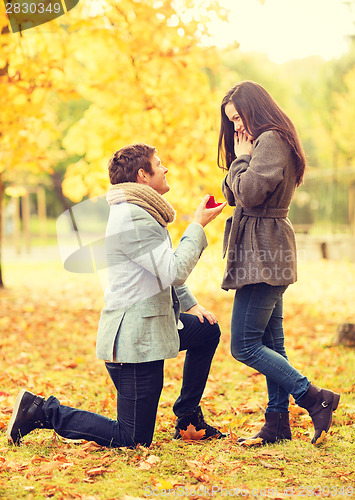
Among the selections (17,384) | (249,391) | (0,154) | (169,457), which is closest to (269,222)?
(169,457)

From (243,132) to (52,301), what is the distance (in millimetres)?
6830

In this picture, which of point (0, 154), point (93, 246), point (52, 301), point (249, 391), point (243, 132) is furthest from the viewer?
point (52, 301)

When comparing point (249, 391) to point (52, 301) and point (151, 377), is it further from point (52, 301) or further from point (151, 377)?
point (52, 301)

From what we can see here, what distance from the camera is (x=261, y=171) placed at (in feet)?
9.36

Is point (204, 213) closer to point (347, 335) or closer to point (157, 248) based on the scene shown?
point (157, 248)

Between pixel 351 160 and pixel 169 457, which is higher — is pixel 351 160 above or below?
above

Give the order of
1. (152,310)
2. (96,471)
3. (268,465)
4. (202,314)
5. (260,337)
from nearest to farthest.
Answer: (96,471) < (268,465) < (152,310) < (260,337) < (202,314)

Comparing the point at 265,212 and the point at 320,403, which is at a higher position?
the point at 265,212

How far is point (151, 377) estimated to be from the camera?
298cm

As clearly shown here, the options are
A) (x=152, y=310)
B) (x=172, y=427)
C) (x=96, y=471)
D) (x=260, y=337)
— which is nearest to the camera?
(x=96, y=471)

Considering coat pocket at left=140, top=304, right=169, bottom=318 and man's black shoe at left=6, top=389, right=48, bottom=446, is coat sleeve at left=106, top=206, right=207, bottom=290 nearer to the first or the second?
coat pocket at left=140, top=304, right=169, bottom=318

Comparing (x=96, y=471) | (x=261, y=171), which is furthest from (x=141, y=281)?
(x=96, y=471)

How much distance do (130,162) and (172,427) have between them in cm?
171

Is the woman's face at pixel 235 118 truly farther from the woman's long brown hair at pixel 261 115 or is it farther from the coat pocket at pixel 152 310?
the coat pocket at pixel 152 310
